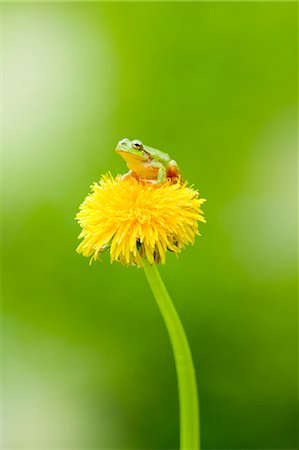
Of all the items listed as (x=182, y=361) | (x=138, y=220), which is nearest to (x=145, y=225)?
(x=138, y=220)

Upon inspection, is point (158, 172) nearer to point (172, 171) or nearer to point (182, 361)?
point (172, 171)

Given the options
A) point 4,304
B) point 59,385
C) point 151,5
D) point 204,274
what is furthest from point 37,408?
point 151,5

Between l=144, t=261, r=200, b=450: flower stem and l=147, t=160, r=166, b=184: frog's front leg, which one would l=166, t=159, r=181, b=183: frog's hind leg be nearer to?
l=147, t=160, r=166, b=184: frog's front leg

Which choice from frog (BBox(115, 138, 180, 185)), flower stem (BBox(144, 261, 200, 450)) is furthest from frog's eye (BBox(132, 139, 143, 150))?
flower stem (BBox(144, 261, 200, 450))

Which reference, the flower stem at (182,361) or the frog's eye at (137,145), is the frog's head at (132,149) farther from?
the flower stem at (182,361)

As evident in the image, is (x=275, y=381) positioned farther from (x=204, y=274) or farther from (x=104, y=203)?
(x=104, y=203)

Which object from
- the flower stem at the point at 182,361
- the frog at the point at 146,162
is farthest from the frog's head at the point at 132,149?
the flower stem at the point at 182,361
